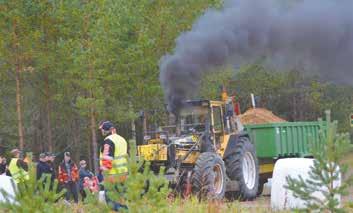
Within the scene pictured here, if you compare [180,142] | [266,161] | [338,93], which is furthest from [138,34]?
[338,93]

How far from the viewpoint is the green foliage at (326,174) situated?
5645 mm

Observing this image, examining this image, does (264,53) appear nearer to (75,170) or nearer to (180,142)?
(180,142)

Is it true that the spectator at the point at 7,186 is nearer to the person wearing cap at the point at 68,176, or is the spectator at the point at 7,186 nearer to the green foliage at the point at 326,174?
the person wearing cap at the point at 68,176

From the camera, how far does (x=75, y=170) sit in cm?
1614

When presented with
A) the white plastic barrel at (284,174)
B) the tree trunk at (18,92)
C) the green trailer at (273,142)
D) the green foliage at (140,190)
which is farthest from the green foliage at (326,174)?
the tree trunk at (18,92)

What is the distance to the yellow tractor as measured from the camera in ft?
48.4

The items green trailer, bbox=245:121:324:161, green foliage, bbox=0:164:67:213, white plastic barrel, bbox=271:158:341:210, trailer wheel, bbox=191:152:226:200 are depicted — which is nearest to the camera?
green foliage, bbox=0:164:67:213

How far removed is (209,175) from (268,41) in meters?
2.95

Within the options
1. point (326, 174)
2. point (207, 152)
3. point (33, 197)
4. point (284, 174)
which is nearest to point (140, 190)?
point (33, 197)

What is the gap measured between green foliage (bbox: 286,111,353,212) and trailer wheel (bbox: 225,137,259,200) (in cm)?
1052

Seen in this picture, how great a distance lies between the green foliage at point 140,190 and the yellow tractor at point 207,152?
833 cm

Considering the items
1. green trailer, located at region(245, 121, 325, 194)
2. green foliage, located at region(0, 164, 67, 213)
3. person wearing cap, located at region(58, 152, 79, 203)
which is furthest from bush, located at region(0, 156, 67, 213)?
green trailer, located at region(245, 121, 325, 194)

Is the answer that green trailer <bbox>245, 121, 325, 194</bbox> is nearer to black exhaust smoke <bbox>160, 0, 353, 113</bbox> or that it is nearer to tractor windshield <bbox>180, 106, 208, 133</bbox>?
black exhaust smoke <bbox>160, 0, 353, 113</bbox>

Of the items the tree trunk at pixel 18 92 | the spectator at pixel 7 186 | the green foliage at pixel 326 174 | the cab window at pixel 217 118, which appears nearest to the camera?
the spectator at pixel 7 186
